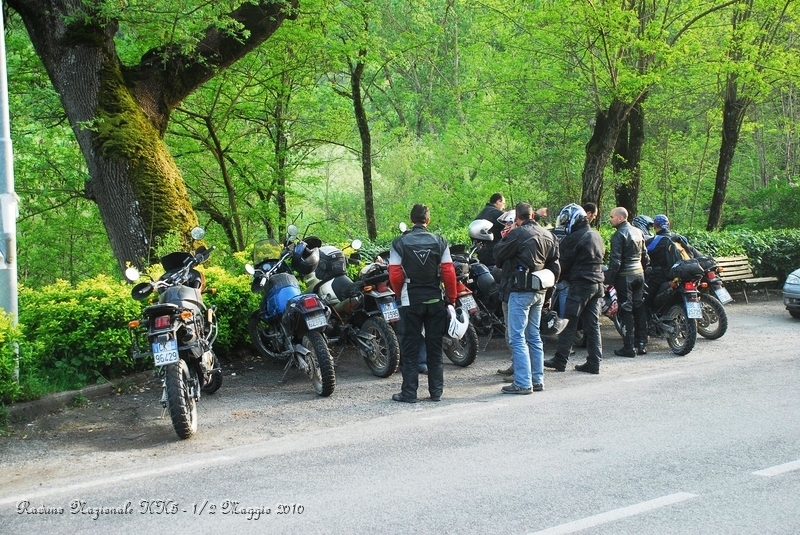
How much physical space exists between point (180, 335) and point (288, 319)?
1614 millimetres

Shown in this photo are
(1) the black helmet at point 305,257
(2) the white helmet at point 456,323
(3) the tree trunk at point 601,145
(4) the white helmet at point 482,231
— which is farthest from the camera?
(3) the tree trunk at point 601,145

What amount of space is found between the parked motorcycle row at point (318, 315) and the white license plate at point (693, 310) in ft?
0.04

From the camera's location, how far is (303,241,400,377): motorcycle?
9711 mm

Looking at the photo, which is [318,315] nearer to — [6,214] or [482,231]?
[6,214]

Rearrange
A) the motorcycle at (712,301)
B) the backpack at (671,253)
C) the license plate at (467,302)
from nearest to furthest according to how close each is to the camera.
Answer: the license plate at (467,302) → the backpack at (671,253) → the motorcycle at (712,301)

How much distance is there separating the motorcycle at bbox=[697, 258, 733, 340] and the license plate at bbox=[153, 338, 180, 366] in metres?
7.72

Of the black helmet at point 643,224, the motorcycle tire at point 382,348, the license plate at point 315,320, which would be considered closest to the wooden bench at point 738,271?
the black helmet at point 643,224

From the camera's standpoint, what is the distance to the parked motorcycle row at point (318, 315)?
7.70m

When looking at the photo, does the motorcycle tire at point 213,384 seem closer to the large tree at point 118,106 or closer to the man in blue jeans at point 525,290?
the man in blue jeans at point 525,290

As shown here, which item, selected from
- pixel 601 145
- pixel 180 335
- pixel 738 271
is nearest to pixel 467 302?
pixel 180 335

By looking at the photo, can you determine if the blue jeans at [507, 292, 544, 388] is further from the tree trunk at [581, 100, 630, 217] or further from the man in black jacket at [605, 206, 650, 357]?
the tree trunk at [581, 100, 630, 217]

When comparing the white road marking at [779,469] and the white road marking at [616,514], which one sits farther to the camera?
the white road marking at [779,469]

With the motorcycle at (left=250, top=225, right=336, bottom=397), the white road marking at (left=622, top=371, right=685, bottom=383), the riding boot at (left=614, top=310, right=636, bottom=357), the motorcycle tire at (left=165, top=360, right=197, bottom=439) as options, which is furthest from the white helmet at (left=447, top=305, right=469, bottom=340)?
the motorcycle tire at (left=165, top=360, right=197, bottom=439)

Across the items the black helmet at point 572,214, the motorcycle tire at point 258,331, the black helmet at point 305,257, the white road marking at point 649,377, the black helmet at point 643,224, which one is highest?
the black helmet at point 572,214
